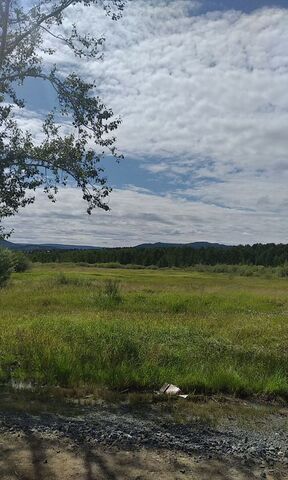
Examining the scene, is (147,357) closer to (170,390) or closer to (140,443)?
(170,390)

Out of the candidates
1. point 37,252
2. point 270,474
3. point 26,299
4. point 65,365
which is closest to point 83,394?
point 65,365

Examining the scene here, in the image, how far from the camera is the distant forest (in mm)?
160375

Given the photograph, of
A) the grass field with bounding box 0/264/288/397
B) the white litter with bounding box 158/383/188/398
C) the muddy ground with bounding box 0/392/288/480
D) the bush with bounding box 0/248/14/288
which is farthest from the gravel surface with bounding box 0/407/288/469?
the bush with bounding box 0/248/14/288

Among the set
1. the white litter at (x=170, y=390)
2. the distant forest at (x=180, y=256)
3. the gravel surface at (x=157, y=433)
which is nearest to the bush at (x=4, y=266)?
the white litter at (x=170, y=390)

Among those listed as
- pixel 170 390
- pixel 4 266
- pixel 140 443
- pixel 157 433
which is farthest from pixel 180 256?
pixel 140 443

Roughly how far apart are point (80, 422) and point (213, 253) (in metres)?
166

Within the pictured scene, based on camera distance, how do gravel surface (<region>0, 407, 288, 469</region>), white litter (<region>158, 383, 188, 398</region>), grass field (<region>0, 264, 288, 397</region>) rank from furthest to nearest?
1. grass field (<region>0, 264, 288, 397</region>)
2. white litter (<region>158, 383, 188, 398</region>)
3. gravel surface (<region>0, 407, 288, 469</region>)

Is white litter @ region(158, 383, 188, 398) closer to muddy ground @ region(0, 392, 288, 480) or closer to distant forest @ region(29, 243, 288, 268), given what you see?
muddy ground @ region(0, 392, 288, 480)

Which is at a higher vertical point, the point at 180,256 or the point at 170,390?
the point at 180,256

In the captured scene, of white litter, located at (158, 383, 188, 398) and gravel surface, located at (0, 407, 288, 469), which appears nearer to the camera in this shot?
gravel surface, located at (0, 407, 288, 469)

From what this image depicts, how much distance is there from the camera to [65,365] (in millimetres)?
9203

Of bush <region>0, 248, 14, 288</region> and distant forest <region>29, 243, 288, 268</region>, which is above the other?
distant forest <region>29, 243, 288, 268</region>

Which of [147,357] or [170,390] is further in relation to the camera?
[147,357]

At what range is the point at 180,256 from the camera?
16750 cm
